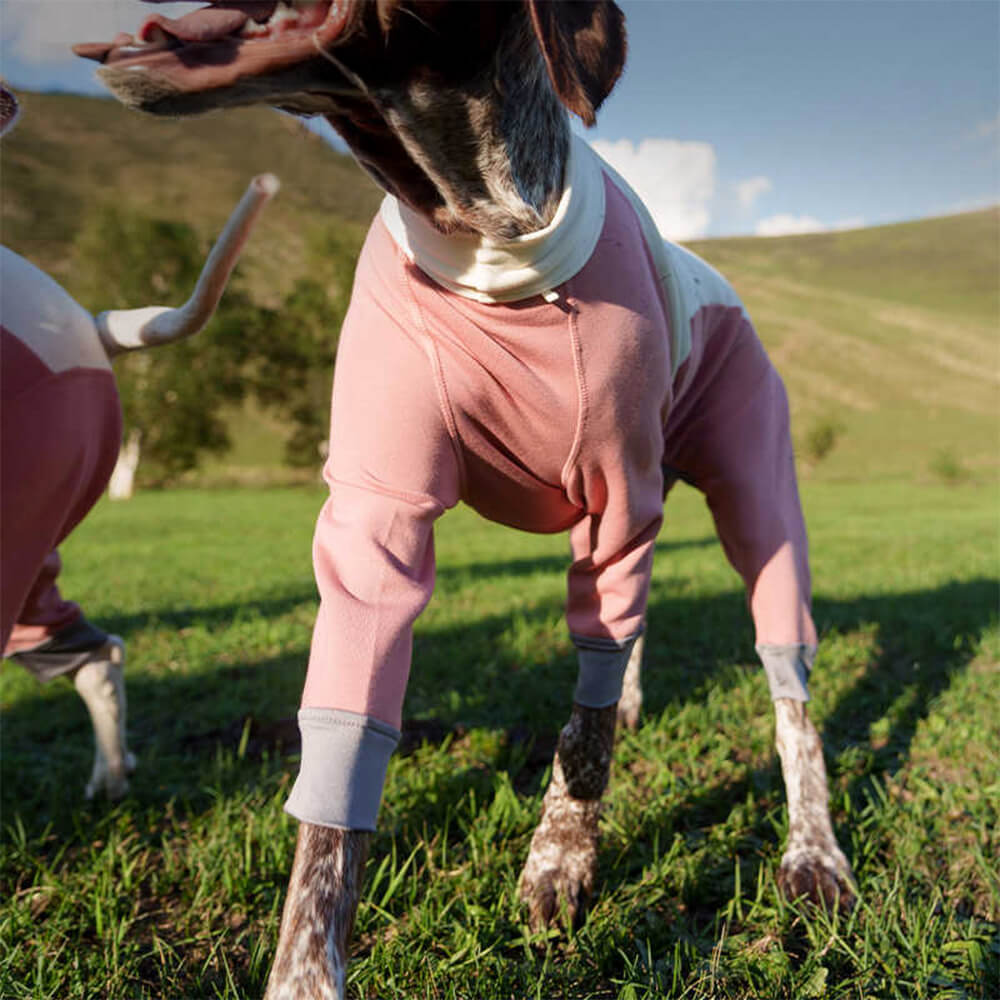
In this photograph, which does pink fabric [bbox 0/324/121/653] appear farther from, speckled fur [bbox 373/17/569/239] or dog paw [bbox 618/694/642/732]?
dog paw [bbox 618/694/642/732]

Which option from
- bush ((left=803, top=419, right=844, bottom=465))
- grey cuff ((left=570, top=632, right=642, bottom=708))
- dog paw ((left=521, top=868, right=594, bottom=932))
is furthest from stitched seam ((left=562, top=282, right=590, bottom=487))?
bush ((left=803, top=419, right=844, bottom=465))

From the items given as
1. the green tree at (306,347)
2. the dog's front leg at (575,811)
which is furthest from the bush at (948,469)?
the dog's front leg at (575,811)

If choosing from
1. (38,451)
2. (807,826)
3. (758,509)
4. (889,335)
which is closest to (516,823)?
(807,826)

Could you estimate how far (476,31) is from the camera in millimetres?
1575

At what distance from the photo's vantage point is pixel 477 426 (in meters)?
1.93

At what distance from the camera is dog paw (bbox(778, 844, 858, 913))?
2.36 m

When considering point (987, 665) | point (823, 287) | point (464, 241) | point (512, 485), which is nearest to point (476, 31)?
point (464, 241)

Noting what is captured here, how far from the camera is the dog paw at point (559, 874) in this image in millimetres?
2223

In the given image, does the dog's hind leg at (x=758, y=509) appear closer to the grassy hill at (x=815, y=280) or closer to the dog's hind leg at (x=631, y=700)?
the dog's hind leg at (x=631, y=700)

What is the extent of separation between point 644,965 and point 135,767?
7.17 ft

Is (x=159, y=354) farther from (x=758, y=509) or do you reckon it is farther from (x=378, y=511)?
(x=378, y=511)

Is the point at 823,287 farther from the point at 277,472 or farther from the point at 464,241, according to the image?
the point at 464,241

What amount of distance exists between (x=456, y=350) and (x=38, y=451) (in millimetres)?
1099

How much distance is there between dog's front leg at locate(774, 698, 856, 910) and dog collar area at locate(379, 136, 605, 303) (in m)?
1.76
